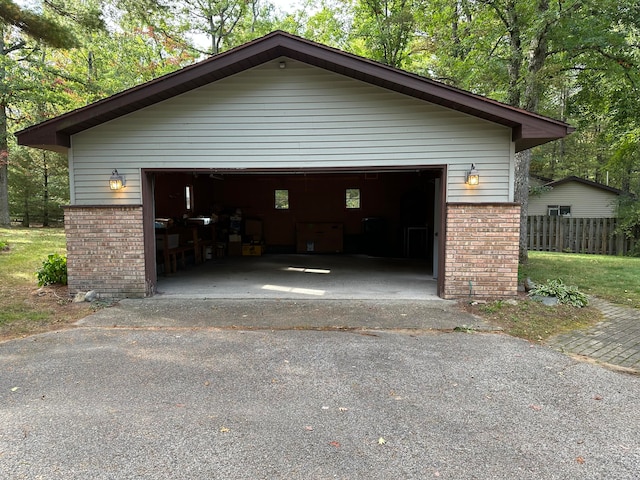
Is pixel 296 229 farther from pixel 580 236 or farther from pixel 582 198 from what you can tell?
pixel 582 198

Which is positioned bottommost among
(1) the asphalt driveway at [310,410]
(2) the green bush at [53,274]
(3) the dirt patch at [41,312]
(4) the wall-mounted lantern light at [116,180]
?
(1) the asphalt driveway at [310,410]

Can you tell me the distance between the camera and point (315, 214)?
45.8ft

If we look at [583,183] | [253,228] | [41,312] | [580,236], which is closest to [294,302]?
[41,312]

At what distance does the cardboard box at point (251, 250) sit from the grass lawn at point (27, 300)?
570 centimetres

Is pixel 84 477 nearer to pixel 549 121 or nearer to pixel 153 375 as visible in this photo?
pixel 153 375

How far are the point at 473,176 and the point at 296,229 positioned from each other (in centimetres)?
843

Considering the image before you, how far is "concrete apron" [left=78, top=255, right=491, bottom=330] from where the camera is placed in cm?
539

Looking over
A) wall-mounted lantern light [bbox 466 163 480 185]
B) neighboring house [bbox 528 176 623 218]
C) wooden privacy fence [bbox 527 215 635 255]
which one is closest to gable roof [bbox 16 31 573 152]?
wall-mounted lantern light [bbox 466 163 480 185]

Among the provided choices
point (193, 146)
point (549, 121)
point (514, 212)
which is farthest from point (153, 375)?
point (549, 121)

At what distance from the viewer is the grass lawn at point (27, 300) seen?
5.34 m

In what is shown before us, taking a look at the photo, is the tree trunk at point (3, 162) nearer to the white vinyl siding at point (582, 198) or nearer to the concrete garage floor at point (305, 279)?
the concrete garage floor at point (305, 279)

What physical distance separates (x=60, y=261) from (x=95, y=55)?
17044 millimetres

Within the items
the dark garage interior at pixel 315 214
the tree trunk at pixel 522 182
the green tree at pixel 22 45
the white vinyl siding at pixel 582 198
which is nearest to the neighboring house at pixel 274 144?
the green tree at pixel 22 45

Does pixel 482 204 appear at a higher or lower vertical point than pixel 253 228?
higher
